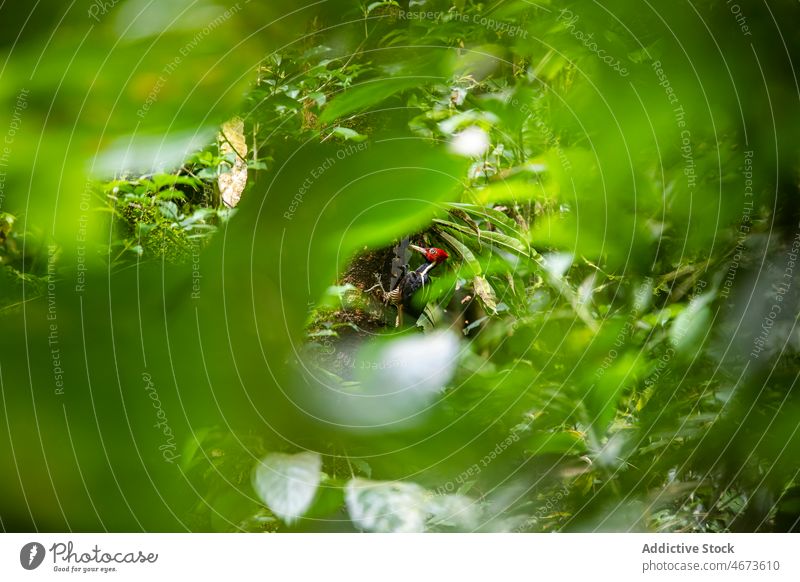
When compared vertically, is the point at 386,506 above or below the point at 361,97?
below

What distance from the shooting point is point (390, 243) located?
549mm

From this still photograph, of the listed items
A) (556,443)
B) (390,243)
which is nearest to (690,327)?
(556,443)

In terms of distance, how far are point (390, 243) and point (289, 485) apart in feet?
0.71

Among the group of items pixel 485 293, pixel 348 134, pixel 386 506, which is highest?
pixel 348 134

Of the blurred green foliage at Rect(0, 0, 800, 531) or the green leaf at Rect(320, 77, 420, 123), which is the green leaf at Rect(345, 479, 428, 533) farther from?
the green leaf at Rect(320, 77, 420, 123)

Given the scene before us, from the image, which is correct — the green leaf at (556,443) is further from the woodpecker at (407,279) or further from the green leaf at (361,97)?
the green leaf at (361,97)

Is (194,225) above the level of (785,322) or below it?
above

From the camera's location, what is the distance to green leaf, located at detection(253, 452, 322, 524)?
54cm

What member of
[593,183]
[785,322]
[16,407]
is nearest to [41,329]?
[16,407]

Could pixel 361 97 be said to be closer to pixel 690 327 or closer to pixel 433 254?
pixel 433 254

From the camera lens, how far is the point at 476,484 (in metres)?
0.58

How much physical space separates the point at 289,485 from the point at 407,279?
0.64 ft

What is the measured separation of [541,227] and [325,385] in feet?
0.74
